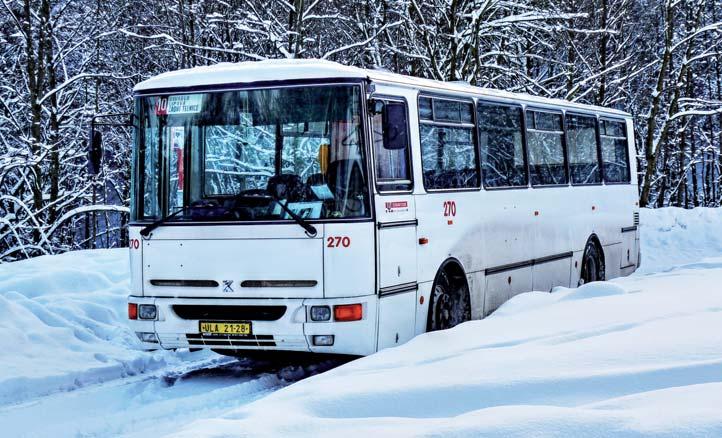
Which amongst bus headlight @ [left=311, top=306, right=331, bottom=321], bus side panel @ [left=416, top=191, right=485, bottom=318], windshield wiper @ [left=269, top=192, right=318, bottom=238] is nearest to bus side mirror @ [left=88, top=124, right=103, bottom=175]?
windshield wiper @ [left=269, top=192, right=318, bottom=238]

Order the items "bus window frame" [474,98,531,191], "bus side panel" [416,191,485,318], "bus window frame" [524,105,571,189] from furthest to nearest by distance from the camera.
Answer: "bus window frame" [524,105,571,189] < "bus window frame" [474,98,531,191] < "bus side panel" [416,191,485,318]

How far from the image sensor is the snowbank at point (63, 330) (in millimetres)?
10281

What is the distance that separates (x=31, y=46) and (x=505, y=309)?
698 inches

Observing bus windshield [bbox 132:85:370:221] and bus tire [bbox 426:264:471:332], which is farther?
bus tire [bbox 426:264:471:332]

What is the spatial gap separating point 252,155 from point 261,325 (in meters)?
1.54

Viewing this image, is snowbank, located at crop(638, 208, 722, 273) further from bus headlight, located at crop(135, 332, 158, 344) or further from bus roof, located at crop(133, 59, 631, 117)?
bus headlight, located at crop(135, 332, 158, 344)

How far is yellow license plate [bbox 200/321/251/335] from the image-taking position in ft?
32.3

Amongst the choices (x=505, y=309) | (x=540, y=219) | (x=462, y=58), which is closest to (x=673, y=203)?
(x=462, y=58)

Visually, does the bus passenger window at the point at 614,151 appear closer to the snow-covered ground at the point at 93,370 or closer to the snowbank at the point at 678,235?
the snowbank at the point at 678,235

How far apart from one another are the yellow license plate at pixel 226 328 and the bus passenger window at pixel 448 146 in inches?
97.2

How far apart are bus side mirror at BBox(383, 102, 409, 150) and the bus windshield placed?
0.26 metres

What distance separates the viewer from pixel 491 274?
41.5 ft

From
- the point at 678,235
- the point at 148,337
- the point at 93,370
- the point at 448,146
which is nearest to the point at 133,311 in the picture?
the point at 148,337

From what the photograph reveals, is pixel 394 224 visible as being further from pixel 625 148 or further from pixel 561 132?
pixel 625 148
